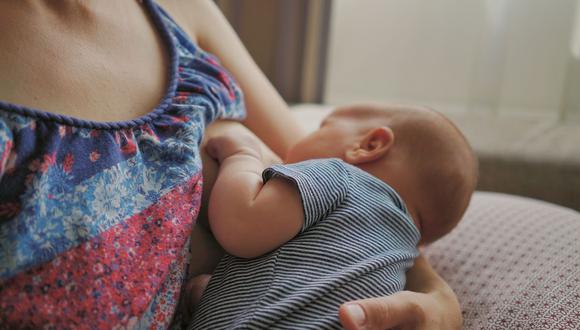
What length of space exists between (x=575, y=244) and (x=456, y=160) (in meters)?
0.30

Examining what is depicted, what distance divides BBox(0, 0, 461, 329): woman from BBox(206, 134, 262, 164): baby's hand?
0.05m

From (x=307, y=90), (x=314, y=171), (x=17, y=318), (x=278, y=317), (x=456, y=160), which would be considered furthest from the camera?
(x=307, y=90)

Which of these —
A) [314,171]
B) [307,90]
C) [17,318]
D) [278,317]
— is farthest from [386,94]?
[17,318]

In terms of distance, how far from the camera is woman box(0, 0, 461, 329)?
0.63 meters

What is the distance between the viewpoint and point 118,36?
0.83 metres

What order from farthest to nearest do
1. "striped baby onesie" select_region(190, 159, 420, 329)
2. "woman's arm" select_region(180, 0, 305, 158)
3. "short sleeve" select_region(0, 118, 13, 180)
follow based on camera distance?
1. "woman's arm" select_region(180, 0, 305, 158)
2. "striped baby onesie" select_region(190, 159, 420, 329)
3. "short sleeve" select_region(0, 118, 13, 180)

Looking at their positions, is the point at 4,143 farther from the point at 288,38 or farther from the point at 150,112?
the point at 288,38

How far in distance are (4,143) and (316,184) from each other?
39cm

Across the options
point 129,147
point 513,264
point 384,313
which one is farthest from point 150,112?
point 513,264

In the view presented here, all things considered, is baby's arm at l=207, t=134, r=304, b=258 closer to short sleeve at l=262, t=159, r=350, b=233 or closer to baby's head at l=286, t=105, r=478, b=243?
short sleeve at l=262, t=159, r=350, b=233

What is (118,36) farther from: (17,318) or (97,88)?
(17,318)

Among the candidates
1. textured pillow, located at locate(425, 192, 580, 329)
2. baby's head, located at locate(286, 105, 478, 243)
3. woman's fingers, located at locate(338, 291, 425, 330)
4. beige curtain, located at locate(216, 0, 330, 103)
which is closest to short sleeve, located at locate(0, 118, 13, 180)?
woman's fingers, located at locate(338, 291, 425, 330)

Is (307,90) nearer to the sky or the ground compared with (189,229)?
nearer to the ground

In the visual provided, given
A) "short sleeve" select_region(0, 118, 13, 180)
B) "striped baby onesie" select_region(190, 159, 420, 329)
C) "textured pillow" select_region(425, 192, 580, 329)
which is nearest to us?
"short sleeve" select_region(0, 118, 13, 180)
